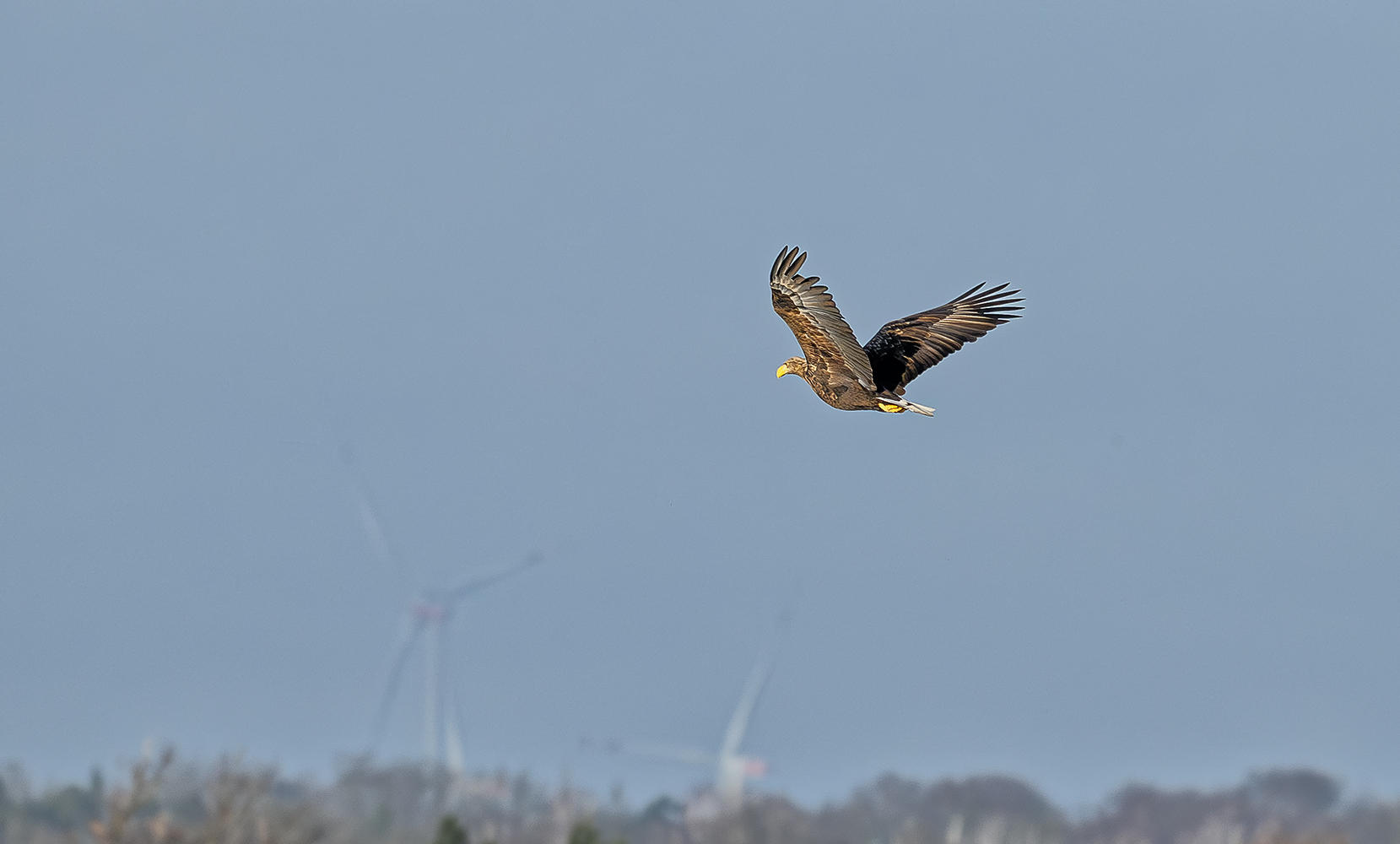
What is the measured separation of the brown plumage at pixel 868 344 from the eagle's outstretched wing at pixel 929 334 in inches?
0.5

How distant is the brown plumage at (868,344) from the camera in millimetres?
28203

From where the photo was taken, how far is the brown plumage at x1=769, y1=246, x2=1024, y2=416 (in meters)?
28.2

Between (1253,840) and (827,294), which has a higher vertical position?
(1253,840)

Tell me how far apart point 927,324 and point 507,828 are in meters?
55.2

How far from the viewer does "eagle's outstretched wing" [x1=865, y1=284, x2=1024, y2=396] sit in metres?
31.9

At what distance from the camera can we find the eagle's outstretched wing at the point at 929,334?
31.9m

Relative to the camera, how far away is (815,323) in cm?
2850

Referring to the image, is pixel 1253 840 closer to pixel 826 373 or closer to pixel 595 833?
pixel 595 833

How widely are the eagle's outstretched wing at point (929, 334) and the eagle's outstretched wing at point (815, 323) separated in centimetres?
203

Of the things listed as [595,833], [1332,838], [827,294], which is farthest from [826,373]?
[1332,838]

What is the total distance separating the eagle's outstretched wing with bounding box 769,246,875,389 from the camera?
2798 cm

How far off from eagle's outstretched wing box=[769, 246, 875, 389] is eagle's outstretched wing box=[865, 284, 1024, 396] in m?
2.03

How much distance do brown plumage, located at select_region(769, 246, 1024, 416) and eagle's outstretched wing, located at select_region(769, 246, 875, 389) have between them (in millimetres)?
11

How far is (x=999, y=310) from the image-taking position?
33.1 meters
